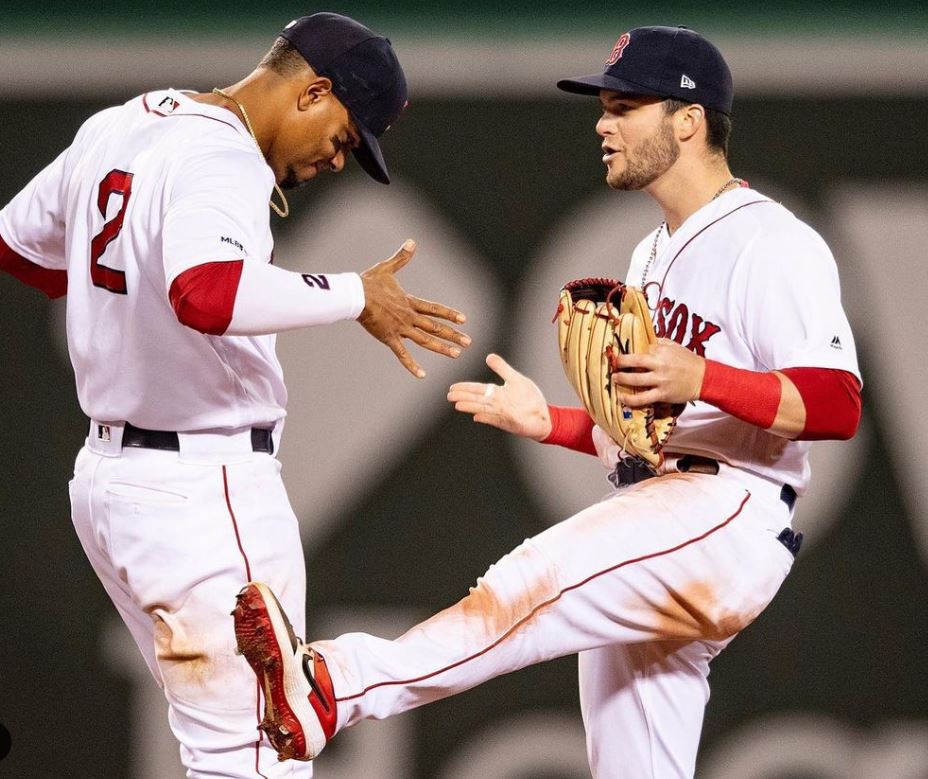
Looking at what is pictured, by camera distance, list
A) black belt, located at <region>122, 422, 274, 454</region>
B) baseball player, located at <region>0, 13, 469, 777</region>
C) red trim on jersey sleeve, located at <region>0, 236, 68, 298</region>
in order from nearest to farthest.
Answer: baseball player, located at <region>0, 13, 469, 777</region>, black belt, located at <region>122, 422, 274, 454</region>, red trim on jersey sleeve, located at <region>0, 236, 68, 298</region>

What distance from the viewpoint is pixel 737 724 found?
369cm

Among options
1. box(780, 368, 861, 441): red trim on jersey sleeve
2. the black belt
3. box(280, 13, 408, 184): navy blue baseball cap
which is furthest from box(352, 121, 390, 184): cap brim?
box(780, 368, 861, 441): red trim on jersey sleeve

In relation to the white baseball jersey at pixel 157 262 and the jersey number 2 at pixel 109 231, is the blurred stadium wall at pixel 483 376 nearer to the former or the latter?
the white baseball jersey at pixel 157 262

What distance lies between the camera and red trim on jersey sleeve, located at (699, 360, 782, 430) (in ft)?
7.06

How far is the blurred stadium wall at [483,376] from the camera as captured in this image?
3645 millimetres

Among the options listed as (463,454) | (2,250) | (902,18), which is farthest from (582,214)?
(2,250)

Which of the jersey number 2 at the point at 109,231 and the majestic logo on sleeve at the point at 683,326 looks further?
the majestic logo on sleeve at the point at 683,326

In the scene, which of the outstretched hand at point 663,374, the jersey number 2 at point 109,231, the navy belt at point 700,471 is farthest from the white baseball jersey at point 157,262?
the navy belt at point 700,471

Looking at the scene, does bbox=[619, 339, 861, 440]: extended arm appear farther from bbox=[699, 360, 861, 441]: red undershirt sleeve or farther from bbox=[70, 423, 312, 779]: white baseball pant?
bbox=[70, 423, 312, 779]: white baseball pant

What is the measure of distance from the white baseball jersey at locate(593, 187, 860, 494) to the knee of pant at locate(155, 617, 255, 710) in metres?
0.94

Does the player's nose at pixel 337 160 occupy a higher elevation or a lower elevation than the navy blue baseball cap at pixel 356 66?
lower

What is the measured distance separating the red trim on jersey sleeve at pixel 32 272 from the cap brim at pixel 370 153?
707mm

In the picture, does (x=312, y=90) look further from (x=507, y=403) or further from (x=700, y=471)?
(x=700, y=471)

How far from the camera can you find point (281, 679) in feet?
6.84
